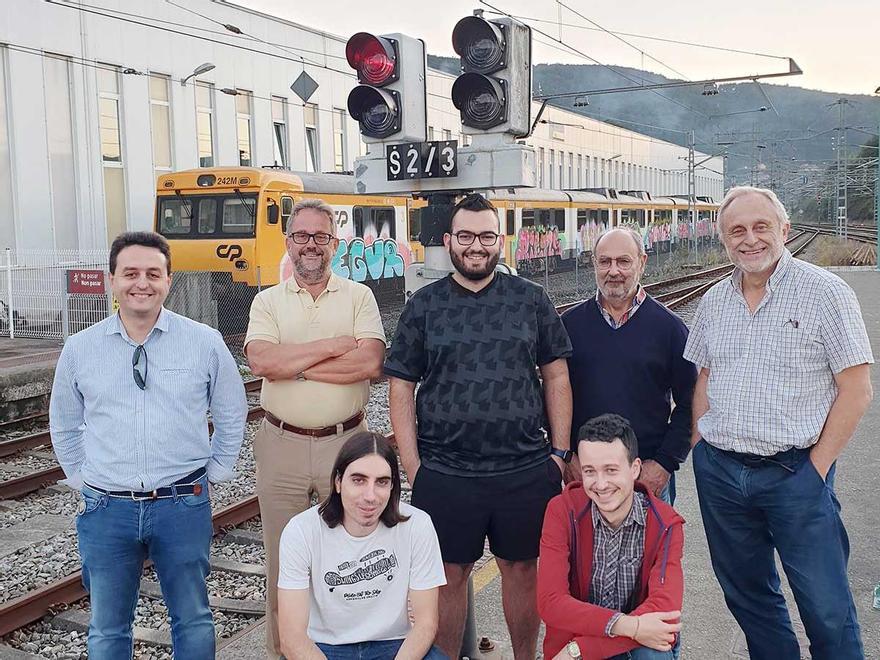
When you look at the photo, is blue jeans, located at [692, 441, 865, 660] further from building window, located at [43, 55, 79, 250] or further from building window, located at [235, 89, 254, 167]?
building window, located at [235, 89, 254, 167]

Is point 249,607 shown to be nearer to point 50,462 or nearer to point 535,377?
point 535,377

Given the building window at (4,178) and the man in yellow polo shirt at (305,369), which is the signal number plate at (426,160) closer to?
the man in yellow polo shirt at (305,369)

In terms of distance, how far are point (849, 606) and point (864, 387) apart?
87 centimetres

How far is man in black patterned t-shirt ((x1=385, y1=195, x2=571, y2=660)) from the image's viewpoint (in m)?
3.66

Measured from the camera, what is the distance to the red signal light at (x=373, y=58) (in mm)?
4203

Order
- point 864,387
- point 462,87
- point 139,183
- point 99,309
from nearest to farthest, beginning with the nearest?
1. point 864,387
2. point 462,87
3. point 99,309
4. point 139,183

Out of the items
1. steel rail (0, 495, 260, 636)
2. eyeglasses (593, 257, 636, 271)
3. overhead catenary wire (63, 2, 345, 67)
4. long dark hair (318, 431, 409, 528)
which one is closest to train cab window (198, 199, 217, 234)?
overhead catenary wire (63, 2, 345, 67)

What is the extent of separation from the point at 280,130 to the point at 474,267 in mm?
24060

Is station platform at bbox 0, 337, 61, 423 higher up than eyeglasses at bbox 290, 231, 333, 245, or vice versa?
eyeglasses at bbox 290, 231, 333, 245

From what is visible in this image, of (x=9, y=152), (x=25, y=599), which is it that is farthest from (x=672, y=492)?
(x=9, y=152)

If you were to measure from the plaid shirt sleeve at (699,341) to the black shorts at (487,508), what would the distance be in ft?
2.41

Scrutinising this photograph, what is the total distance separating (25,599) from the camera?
4.95 metres

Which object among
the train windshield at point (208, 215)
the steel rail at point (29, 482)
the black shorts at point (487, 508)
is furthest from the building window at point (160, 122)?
the black shorts at point (487, 508)

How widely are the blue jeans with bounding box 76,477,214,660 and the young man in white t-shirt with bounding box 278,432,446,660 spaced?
1.49 ft
